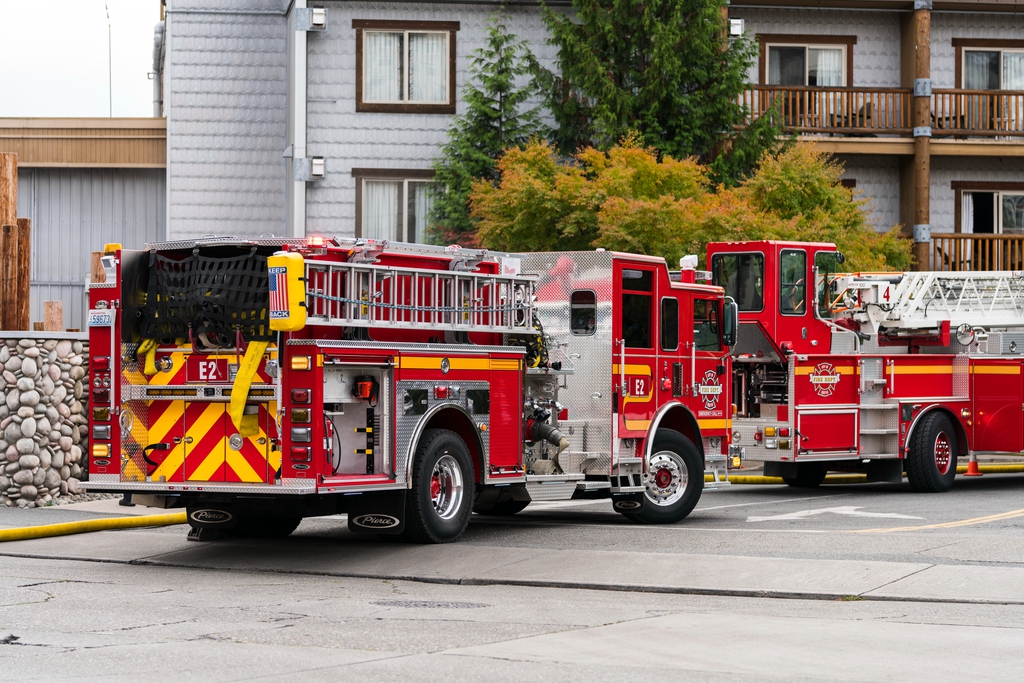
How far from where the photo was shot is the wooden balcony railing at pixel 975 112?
1120 inches

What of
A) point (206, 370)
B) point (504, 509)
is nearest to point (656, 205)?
point (504, 509)

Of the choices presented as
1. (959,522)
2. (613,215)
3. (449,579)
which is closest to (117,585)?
(449,579)

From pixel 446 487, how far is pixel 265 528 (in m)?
2.23

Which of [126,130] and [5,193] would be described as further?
[126,130]

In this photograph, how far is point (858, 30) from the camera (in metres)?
28.9

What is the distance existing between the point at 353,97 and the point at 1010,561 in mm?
16937

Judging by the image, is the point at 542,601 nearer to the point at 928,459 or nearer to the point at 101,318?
the point at 101,318

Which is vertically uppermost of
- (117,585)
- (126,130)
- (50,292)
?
(126,130)

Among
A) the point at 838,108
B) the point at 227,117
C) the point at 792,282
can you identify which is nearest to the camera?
the point at 792,282

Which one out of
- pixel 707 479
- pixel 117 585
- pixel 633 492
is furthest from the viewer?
pixel 707 479

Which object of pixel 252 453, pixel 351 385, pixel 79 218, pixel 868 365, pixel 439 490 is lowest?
pixel 439 490

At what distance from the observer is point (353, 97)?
1046 inches

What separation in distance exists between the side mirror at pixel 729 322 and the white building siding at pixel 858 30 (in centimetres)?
1318

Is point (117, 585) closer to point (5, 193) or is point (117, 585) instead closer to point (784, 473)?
point (5, 193)
